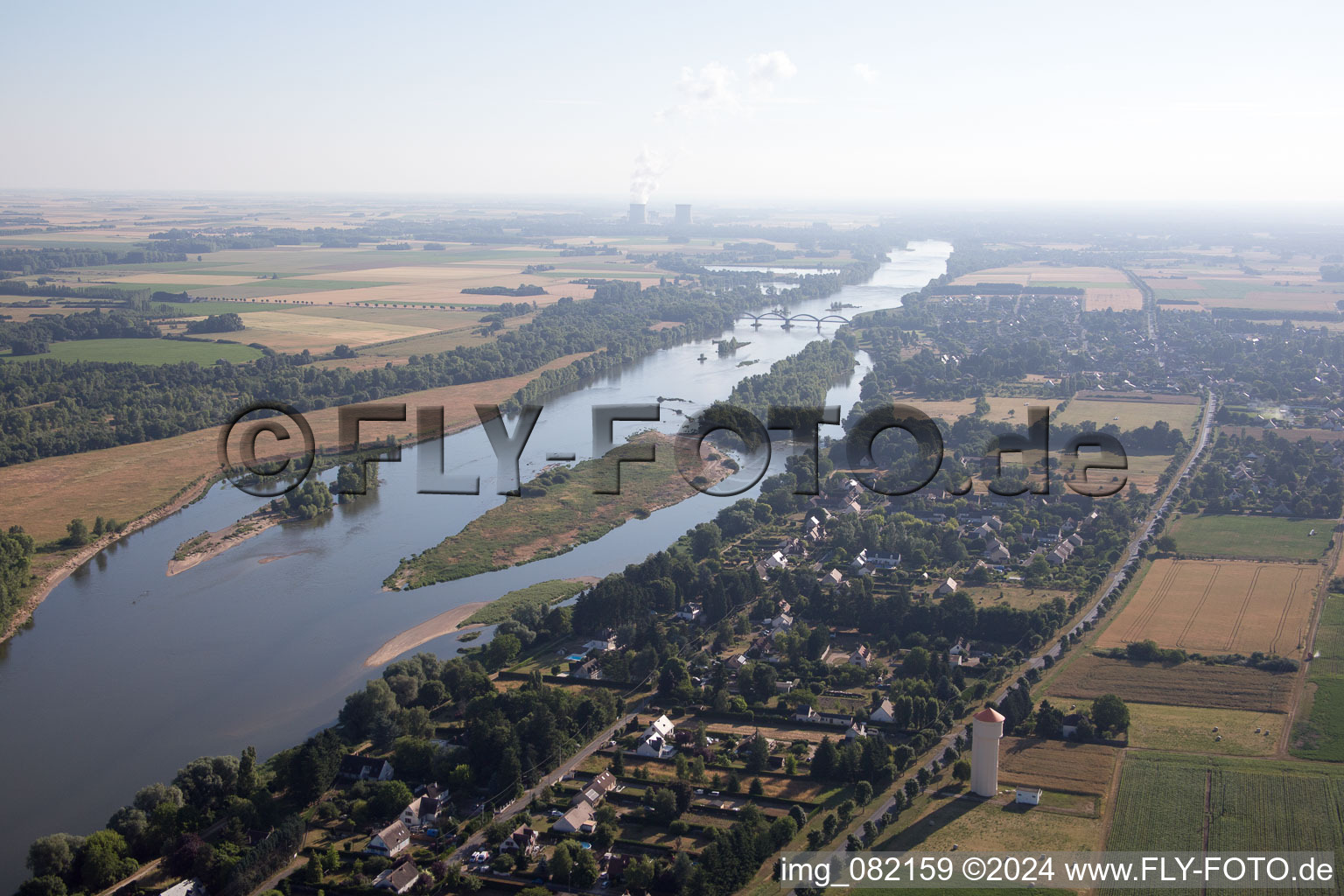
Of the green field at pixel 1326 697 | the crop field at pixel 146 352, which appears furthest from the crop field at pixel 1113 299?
the green field at pixel 1326 697

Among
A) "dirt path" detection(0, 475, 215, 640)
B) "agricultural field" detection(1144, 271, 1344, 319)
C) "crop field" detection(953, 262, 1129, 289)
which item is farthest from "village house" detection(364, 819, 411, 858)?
"crop field" detection(953, 262, 1129, 289)

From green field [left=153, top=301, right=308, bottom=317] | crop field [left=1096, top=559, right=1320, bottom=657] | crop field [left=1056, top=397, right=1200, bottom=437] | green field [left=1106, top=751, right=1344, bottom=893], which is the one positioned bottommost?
green field [left=1106, top=751, right=1344, bottom=893]

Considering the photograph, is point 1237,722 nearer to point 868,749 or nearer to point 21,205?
point 868,749

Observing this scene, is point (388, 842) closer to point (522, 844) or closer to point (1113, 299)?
point (522, 844)

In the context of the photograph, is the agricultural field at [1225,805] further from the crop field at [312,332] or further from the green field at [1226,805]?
the crop field at [312,332]

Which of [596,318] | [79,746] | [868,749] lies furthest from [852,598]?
[596,318]

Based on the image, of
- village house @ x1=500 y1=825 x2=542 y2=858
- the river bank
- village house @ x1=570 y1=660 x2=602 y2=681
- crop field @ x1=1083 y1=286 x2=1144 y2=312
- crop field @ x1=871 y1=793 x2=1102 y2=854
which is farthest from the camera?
crop field @ x1=1083 y1=286 x2=1144 y2=312

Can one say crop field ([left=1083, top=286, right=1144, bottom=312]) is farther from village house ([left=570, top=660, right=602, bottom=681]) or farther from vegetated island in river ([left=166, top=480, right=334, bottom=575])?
village house ([left=570, top=660, right=602, bottom=681])
